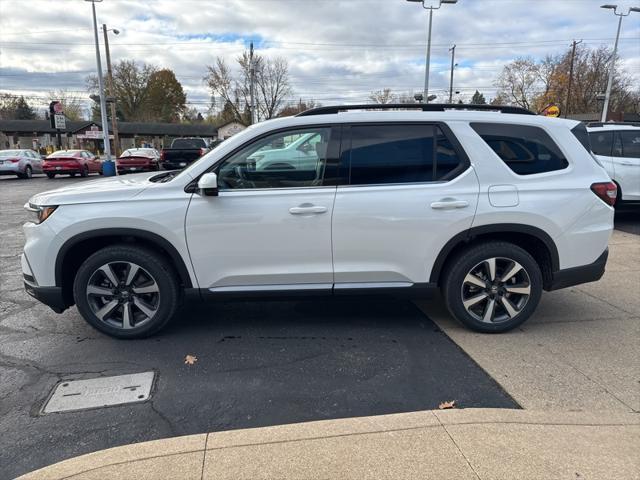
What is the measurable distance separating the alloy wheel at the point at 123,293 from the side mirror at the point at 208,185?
848 mm

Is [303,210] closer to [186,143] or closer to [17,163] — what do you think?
[186,143]

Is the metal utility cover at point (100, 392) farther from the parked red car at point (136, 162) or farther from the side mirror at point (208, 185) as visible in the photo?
the parked red car at point (136, 162)

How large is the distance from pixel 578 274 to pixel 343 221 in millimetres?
2134

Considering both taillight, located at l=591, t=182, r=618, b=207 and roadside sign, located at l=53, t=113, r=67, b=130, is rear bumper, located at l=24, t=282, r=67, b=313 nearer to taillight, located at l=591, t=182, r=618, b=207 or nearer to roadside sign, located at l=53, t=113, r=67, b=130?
taillight, located at l=591, t=182, r=618, b=207

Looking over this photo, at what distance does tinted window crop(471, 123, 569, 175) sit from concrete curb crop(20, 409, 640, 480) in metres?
2.04

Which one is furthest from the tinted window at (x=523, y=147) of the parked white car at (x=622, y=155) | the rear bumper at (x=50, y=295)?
the parked white car at (x=622, y=155)

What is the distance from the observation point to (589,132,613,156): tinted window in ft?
29.0

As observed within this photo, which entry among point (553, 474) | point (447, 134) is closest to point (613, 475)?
point (553, 474)

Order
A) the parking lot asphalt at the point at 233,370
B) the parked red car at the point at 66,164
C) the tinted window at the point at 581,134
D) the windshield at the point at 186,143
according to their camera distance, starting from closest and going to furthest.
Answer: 1. the parking lot asphalt at the point at 233,370
2. the tinted window at the point at 581,134
3. the windshield at the point at 186,143
4. the parked red car at the point at 66,164

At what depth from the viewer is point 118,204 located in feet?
11.7

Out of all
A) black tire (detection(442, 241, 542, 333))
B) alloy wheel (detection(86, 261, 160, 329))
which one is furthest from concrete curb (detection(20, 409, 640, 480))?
alloy wheel (detection(86, 261, 160, 329))

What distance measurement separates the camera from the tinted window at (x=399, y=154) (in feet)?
12.1

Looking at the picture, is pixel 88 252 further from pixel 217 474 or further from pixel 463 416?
Result: pixel 463 416

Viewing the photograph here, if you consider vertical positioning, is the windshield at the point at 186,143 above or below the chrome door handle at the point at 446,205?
above
